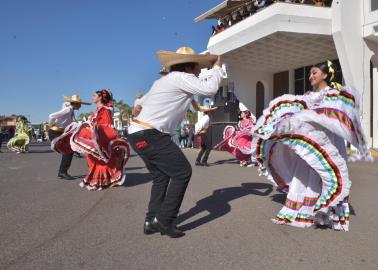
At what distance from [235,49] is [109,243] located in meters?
15.0

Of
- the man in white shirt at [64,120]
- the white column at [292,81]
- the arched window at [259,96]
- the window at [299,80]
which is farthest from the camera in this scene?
the arched window at [259,96]

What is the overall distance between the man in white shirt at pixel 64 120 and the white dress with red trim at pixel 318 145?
507 centimetres

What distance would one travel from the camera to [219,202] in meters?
5.21

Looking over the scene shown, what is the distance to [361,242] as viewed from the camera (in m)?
3.38

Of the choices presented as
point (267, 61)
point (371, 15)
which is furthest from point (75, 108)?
point (267, 61)

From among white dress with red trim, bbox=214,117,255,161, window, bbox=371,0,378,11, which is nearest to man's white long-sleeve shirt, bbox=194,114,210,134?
white dress with red trim, bbox=214,117,255,161

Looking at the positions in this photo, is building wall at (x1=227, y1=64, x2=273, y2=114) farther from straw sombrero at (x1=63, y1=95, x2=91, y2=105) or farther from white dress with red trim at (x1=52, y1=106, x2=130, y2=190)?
white dress with red trim at (x1=52, y1=106, x2=130, y2=190)

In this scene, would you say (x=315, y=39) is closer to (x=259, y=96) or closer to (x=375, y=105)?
(x=375, y=105)

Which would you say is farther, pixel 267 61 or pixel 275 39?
pixel 267 61

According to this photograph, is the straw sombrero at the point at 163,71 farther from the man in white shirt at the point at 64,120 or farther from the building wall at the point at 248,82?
the building wall at the point at 248,82

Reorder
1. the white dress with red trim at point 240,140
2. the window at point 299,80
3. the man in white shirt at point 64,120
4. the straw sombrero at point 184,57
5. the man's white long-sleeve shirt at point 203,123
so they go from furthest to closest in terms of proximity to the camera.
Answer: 1. the window at point 299,80
2. the man's white long-sleeve shirt at point 203,123
3. the white dress with red trim at point 240,140
4. the man in white shirt at point 64,120
5. the straw sombrero at point 184,57

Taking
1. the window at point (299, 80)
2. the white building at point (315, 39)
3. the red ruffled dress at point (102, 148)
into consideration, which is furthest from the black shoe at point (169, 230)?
the window at point (299, 80)

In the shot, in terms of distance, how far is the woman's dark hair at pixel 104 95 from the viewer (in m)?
6.21

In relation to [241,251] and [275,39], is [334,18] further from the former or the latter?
[241,251]
